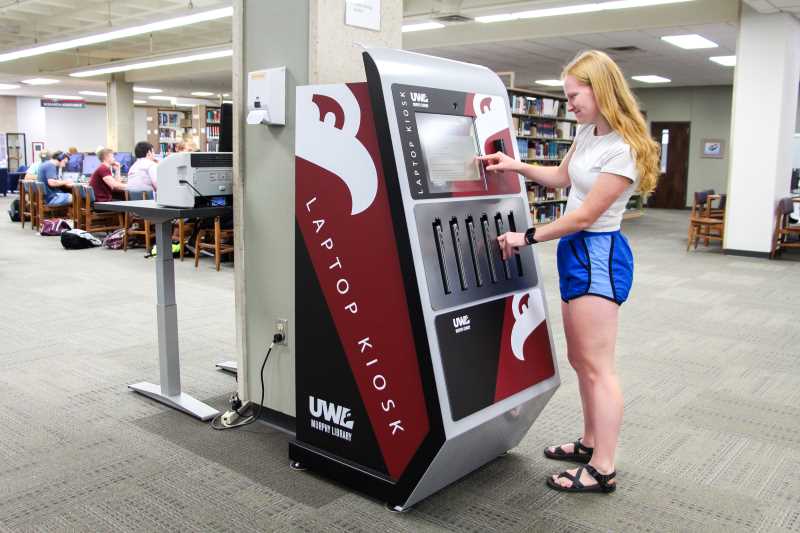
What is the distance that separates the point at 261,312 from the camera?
2.79 meters

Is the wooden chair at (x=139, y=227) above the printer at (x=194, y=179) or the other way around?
the other way around

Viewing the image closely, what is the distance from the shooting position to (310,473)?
2.42 metres

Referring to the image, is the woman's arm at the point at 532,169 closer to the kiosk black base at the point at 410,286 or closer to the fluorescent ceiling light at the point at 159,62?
the kiosk black base at the point at 410,286

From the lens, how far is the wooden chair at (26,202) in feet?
32.0

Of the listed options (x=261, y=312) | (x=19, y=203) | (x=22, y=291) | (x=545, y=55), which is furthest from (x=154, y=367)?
(x=545, y=55)

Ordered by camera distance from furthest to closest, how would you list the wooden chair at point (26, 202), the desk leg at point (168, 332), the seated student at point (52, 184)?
1. the wooden chair at point (26, 202)
2. the seated student at point (52, 184)
3. the desk leg at point (168, 332)

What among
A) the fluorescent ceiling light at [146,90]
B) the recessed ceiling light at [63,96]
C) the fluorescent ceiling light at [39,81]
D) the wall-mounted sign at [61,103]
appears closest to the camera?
the fluorescent ceiling light at [39,81]

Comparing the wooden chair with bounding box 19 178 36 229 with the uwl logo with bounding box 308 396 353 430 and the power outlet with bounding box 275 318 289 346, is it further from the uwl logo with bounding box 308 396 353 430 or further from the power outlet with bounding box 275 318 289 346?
the uwl logo with bounding box 308 396 353 430

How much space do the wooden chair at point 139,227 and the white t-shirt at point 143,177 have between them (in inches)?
3.3

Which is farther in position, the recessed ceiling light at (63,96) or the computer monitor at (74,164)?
the recessed ceiling light at (63,96)

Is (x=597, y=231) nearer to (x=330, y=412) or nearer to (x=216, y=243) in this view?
(x=330, y=412)

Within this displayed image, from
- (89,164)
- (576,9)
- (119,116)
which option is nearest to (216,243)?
(576,9)

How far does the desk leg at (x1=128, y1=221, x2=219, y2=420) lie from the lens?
296 centimetres

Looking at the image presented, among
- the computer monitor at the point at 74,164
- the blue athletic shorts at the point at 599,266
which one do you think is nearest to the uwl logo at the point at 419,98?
the blue athletic shorts at the point at 599,266
